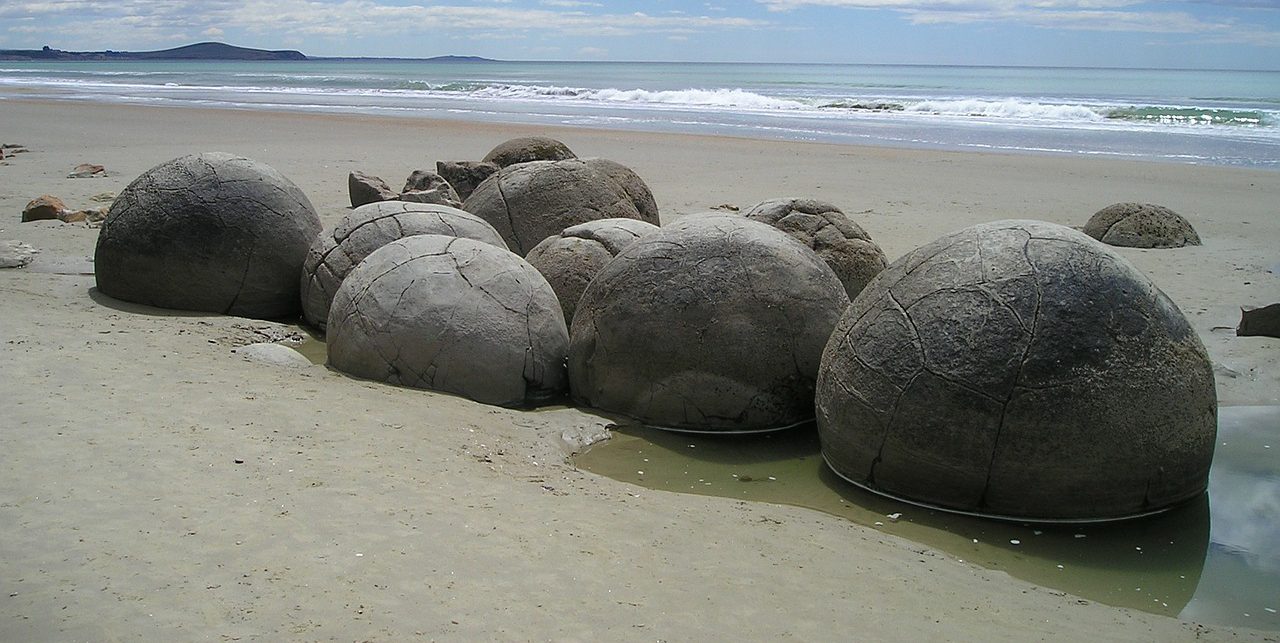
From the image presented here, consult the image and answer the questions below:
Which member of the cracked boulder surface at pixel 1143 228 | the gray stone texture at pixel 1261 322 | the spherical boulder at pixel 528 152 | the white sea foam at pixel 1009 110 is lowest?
the gray stone texture at pixel 1261 322

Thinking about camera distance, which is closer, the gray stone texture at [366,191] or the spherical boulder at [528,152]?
the spherical boulder at [528,152]

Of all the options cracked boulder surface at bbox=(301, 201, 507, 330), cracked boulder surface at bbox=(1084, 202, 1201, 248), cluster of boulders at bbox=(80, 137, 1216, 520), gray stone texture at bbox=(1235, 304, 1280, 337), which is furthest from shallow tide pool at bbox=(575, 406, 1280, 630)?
cracked boulder surface at bbox=(1084, 202, 1201, 248)

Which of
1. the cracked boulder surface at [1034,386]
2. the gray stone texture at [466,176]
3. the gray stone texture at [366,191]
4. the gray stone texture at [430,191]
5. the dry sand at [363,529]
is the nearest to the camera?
the dry sand at [363,529]

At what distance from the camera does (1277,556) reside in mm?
4758

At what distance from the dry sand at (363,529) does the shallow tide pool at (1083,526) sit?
0.20m

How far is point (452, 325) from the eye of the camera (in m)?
6.38

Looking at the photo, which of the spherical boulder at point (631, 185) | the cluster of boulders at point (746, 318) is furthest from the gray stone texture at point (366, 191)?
the spherical boulder at point (631, 185)

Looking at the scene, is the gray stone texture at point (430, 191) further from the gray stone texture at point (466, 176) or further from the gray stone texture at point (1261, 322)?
the gray stone texture at point (1261, 322)

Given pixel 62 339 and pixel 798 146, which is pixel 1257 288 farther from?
pixel 798 146

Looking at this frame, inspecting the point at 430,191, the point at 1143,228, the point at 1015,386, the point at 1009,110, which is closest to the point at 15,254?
the point at 430,191

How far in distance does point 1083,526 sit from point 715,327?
7.04 ft

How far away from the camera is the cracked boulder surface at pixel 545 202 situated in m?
8.98

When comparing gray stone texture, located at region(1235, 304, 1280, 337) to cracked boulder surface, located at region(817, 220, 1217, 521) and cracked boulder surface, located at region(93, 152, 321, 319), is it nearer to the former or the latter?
cracked boulder surface, located at region(817, 220, 1217, 521)

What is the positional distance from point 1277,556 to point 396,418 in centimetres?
422
